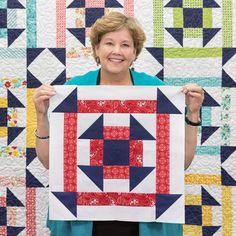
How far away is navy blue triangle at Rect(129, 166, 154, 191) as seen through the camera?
1.14 metres

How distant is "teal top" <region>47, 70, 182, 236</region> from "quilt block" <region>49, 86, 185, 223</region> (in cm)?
2

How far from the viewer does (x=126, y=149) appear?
1.14m

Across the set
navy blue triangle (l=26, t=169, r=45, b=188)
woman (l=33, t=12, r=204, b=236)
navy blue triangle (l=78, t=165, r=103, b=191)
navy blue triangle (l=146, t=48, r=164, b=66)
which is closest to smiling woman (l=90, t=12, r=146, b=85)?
woman (l=33, t=12, r=204, b=236)

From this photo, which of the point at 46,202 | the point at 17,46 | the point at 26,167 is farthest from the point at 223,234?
the point at 17,46

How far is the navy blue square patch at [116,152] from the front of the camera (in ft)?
3.74

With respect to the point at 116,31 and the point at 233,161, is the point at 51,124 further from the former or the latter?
the point at 233,161

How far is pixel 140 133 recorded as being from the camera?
45.1 inches

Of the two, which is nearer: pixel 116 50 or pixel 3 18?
pixel 116 50

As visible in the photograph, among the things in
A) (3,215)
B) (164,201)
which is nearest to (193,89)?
(164,201)

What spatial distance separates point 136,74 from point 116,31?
0.15 metres

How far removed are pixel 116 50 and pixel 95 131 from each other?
0.23m

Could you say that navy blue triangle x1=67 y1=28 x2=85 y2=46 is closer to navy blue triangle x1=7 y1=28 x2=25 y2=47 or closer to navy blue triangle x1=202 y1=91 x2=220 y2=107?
navy blue triangle x1=7 y1=28 x2=25 y2=47

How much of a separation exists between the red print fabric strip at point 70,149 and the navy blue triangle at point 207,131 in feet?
2.17

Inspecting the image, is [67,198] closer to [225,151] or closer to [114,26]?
[114,26]
